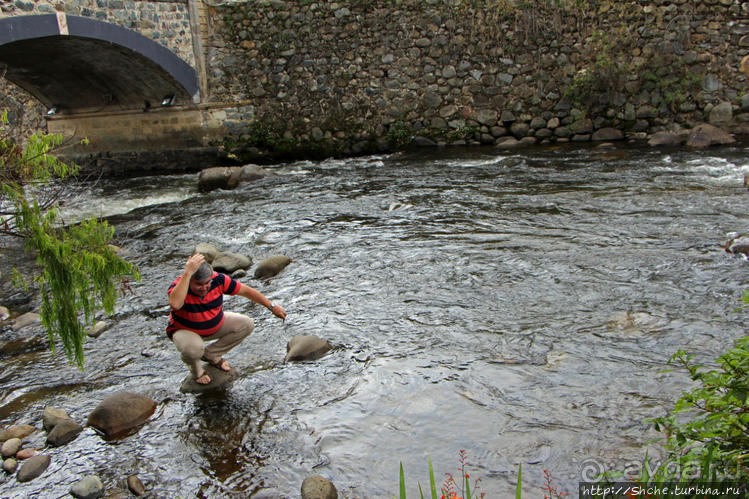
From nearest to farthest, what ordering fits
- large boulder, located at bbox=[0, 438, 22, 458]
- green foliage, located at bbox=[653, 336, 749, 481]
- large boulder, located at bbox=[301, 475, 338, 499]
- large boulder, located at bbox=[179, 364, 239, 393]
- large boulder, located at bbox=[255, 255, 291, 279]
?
1. green foliage, located at bbox=[653, 336, 749, 481]
2. large boulder, located at bbox=[301, 475, 338, 499]
3. large boulder, located at bbox=[0, 438, 22, 458]
4. large boulder, located at bbox=[179, 364, 239, 393]
5. large boulder, located at bbox=[255, 255, 291, 279]

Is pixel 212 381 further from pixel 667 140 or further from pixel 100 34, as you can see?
pixel 667 140

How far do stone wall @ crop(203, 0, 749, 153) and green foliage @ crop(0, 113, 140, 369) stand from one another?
12284 millimetres

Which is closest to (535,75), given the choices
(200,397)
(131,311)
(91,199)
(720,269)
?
(720,269)

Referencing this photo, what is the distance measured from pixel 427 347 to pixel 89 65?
1312 cm

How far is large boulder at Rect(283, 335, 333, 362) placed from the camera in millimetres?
4812

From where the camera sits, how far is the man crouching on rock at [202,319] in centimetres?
406

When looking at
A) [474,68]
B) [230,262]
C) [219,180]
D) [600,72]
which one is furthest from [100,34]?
[600,72]

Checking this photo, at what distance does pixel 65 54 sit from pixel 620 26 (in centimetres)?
1262

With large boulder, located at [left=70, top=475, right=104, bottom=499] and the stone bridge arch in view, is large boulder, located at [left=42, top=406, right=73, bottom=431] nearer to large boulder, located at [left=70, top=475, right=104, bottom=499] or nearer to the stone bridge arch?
large boulder, located at [left=70, top=475, right=104, bottom=499]

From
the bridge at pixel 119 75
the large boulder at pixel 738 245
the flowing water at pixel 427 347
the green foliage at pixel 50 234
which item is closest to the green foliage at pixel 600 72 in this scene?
the flowing water at pixel 427 347

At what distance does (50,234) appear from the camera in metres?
3.27

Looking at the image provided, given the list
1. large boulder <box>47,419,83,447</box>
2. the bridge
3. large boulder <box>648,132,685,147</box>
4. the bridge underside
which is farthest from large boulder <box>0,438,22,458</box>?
large boulder <box>648,132,685,147</box>

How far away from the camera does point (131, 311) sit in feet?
20.0

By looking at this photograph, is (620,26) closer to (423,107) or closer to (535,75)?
(535,75)
